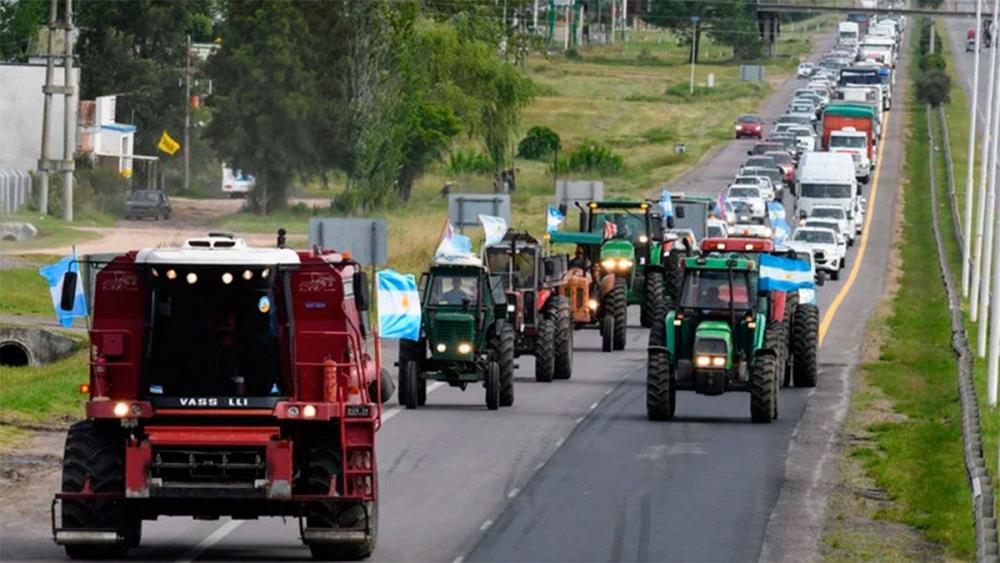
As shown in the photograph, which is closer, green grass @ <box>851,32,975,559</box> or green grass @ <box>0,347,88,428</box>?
green grass @ <box>851,32,975,559</box>

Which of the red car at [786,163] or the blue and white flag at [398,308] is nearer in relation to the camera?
the blue and white flag at [398,308]

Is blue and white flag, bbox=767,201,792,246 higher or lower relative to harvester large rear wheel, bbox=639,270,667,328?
higher

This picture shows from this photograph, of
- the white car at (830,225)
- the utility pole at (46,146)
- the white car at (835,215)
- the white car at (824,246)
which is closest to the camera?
the white car at (824,246)

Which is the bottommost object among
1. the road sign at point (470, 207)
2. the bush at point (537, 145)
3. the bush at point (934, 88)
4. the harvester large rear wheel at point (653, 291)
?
the harvester large rear wheel at point (653, 291)

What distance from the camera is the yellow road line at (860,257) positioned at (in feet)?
194

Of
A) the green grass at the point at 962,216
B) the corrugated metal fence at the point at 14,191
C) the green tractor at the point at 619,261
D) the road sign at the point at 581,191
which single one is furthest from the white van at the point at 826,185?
the green tractor at the point at 619,261

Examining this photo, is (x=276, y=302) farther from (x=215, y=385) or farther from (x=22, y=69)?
(x=22, y=69)

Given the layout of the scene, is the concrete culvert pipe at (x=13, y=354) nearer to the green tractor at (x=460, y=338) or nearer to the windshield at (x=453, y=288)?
the green tractor at (x=460, y=338)

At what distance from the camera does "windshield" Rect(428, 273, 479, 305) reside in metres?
36.8

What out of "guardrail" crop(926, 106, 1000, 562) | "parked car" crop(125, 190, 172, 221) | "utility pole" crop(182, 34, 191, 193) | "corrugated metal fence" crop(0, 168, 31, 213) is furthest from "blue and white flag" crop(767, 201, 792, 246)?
"utility pole" crop(182, 34, 191, 193)

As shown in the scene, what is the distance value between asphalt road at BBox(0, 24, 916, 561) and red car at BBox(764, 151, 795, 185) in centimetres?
5766

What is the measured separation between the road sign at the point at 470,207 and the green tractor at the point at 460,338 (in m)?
18.9

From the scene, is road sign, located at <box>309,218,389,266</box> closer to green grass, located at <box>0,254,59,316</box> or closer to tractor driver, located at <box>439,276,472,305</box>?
tractor driver, located at <box>439,276,472,305</box>

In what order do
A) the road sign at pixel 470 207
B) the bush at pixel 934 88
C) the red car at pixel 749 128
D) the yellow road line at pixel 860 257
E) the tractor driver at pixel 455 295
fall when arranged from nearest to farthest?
1. the tractor driver at pixel 455 295
2. the road sign at pixel 470 207
3. the yellow road line at pixel 860 257
4. the red car at pixel 749 128
5. the bush at pixel 934 88
